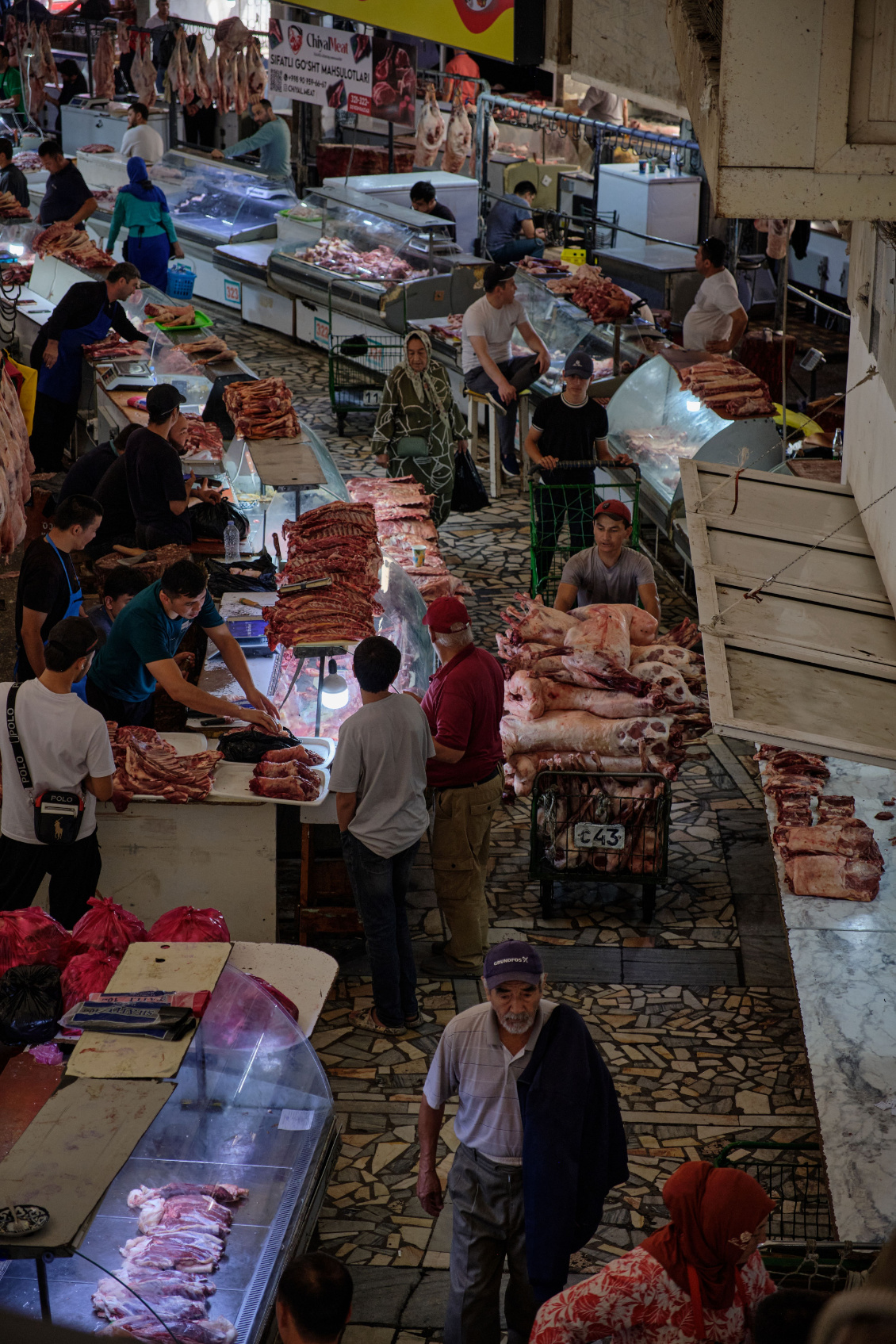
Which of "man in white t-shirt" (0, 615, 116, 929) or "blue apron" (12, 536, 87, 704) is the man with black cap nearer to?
"blue apron" (12, 536, 87, 704)

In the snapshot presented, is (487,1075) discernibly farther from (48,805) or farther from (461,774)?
(461,774)

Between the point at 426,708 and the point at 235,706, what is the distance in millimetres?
912

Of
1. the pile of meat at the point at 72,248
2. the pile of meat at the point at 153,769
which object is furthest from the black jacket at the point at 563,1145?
the pile of meat at the point at 72,248

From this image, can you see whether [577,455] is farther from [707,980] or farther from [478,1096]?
[478,1096]

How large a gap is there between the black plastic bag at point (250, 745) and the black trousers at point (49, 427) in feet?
20.2

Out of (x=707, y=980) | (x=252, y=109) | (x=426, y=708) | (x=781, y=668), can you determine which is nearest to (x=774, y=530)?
(x=781, y=668)

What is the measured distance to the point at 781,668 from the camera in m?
4.23

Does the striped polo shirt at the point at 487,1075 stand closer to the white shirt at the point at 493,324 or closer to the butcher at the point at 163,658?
the butcher at the point at 163,658

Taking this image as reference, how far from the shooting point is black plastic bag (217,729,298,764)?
20.9 feet

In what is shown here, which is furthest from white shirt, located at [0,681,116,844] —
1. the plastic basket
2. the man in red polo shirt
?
the plastic basket

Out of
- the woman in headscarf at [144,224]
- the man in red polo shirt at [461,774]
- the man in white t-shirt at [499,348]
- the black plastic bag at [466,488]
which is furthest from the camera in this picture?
the woman in headscarf at [144,224]

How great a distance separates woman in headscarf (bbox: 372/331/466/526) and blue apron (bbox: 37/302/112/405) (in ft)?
8.95

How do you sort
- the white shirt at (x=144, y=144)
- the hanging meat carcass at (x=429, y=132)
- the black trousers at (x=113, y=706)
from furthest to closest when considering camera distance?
the hanging meat carcass at (x=429, y=132) → the white shirt at (x=144, y=144) → the black trousers at (x=113, y=706)

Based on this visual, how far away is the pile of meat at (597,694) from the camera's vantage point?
22.7 feet
